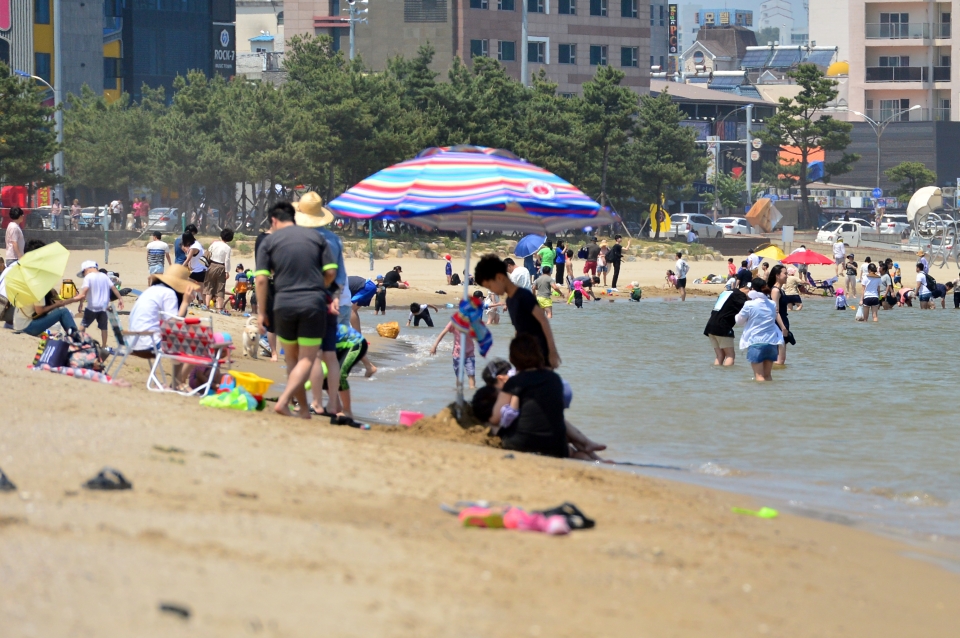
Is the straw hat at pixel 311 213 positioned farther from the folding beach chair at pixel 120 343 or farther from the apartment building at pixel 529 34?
the apartment building at pixel 529 34

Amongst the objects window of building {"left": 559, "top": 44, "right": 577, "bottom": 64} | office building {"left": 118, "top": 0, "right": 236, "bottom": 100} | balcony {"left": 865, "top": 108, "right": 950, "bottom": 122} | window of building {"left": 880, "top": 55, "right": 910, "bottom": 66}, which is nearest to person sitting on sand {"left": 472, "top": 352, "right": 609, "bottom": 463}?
window of building {"left": 559, "top": 44, "right": 577, "bottom": 64}

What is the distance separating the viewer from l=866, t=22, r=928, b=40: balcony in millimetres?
75938

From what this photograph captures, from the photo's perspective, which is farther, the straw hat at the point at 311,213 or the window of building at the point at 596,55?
the window of building at the point at 596,55

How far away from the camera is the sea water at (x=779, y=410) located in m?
8.46

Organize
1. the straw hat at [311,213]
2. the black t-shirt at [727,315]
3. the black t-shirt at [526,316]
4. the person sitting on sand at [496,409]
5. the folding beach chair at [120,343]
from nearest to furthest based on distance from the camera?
the black t-shirt at [526,316] < the person sitting on sand at [496,409] < the straw hat at [311,213] < the folding beach chair at [120,343] < the black t-shirt at [727,315]

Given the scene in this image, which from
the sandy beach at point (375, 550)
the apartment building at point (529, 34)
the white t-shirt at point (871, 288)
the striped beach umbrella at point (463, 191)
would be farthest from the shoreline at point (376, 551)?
the apartment building at point (529, 34)

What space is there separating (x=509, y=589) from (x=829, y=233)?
53.2 m

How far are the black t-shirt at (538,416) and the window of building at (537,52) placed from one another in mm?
66236

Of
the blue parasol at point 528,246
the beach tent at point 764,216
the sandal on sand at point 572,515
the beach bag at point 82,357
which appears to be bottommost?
the sandal on sand at point 572,515

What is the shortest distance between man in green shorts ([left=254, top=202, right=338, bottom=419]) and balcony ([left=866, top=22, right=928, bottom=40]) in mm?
74639

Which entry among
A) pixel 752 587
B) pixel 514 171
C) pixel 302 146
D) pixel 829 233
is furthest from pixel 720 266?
pixel 752 587

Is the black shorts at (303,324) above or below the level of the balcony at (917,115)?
below

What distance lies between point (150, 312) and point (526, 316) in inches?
139

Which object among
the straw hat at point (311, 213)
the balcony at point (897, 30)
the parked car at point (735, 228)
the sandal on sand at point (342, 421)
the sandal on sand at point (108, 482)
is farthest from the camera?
the balcony at point (897, 30)
